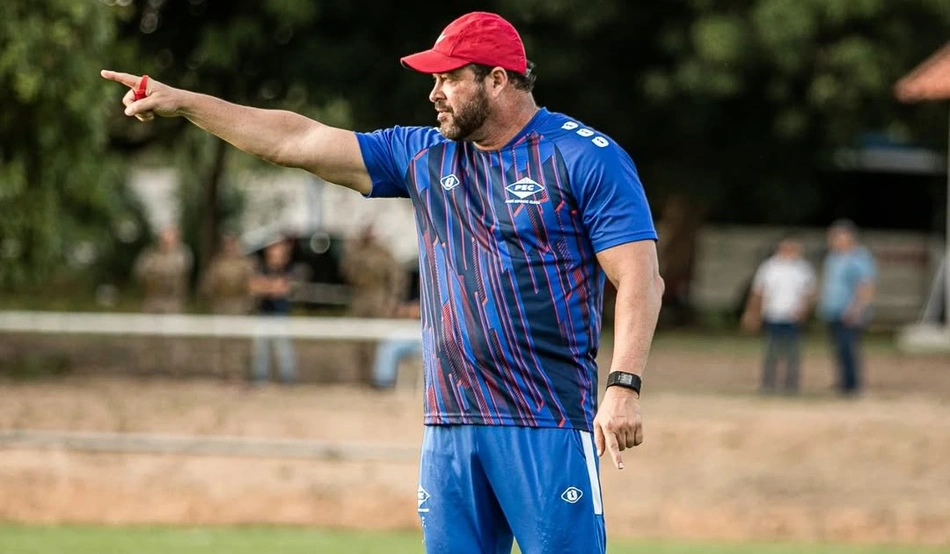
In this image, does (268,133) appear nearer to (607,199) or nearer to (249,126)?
(249,126)

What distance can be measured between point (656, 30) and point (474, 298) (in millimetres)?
22327

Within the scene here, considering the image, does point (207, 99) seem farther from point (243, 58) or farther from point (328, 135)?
point (243, 58)

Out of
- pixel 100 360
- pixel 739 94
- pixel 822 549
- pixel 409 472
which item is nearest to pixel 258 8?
pixel 100 360

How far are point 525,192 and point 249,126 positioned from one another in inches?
35.2

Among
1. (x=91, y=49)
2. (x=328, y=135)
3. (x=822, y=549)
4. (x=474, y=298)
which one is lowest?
(x=822, y=549)

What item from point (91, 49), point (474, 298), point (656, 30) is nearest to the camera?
point (474, 298)

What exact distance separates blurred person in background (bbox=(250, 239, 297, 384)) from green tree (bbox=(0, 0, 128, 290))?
6.85 feet

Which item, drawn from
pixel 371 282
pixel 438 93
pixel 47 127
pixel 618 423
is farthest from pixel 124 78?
pixel 371 282

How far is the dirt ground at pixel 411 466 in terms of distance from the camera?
498 inches

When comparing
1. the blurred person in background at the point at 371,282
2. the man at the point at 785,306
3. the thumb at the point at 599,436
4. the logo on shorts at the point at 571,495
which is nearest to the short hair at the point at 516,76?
the thumb at the point at 599,436

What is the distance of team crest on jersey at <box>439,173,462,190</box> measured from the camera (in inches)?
193

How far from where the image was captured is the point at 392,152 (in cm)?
508

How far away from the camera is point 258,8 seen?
24.3 meters

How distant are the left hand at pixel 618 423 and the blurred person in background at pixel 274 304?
14731 millimetres
